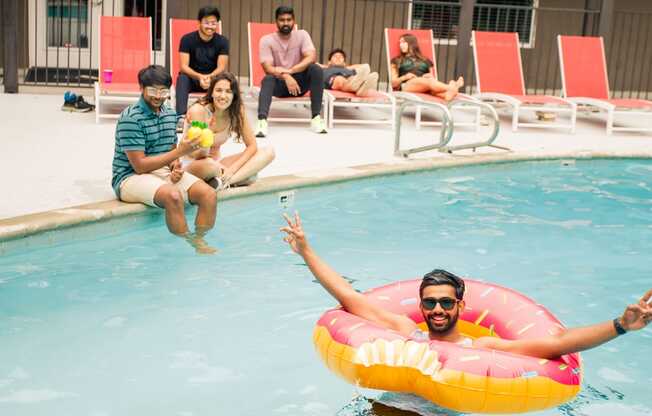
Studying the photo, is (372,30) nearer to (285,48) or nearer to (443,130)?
(285,48)

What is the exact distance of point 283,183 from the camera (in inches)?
297

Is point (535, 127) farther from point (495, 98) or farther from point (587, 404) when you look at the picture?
point (587, 404)

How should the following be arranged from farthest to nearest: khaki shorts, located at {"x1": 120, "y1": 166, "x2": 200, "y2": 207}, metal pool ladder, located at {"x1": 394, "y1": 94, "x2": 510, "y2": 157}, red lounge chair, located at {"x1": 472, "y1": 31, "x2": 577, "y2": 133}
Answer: red lounge chair, located at {"x1": 472, "y1": 31, "x2": 577, "y2": 133}, metal pool ladder, located at {"x1": 394, "y1": 94, "x2": 510, "y2": 157}, khaki shorts, located at {"x1": 120, "y1": 166, "x2": 200, "y2": 207}

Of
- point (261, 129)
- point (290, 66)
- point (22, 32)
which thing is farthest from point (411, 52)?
point (22, 32)

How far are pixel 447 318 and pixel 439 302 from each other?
0.10 meters

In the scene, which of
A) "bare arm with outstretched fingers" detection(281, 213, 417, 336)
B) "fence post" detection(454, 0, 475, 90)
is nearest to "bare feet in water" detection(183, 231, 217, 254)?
"bare arm with outstretched fingers" detection(281, 213, 417, 336)

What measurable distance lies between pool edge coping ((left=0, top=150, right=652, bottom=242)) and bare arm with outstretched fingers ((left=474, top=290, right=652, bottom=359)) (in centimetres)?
313

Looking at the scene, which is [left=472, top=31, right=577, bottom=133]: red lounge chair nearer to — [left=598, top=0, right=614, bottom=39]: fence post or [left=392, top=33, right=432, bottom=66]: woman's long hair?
[left=392, top=33, right=432, bottom=66]: woman's long hair

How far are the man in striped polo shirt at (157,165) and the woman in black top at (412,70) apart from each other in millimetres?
5409

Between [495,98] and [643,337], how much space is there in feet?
21.1

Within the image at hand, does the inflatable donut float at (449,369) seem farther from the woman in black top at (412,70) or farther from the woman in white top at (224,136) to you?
the woman in black top at (412,70)

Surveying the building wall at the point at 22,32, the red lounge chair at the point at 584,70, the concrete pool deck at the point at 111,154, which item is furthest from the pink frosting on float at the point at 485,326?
the building wall at the point at 22,32

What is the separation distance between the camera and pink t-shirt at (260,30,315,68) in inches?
410

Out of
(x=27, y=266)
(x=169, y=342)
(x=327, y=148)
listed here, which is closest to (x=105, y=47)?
(x=327, y=148)
